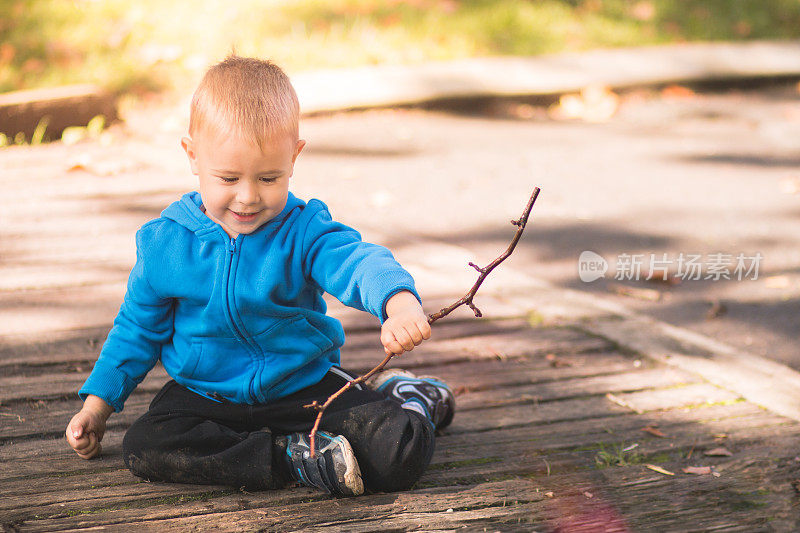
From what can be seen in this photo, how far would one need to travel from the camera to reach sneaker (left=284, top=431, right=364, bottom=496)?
2010mm

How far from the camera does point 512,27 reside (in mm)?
8828

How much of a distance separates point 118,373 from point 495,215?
3067mm

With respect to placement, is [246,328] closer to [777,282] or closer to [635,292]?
[635,292]

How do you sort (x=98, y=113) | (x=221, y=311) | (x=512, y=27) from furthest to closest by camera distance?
(x=512, y=27) → (x=98, y=113) → (x=221, y=311)

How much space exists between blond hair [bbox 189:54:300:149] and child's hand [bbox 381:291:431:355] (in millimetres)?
485

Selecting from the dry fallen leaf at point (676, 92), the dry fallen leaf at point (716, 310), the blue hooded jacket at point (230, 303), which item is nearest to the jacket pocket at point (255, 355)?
the blue hooded jacket at point (230, 303)

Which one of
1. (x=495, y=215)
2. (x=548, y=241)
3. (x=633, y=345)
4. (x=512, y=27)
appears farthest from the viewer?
(x=512, y=27)

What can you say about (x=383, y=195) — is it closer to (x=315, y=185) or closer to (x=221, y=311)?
(x=315, y=185)

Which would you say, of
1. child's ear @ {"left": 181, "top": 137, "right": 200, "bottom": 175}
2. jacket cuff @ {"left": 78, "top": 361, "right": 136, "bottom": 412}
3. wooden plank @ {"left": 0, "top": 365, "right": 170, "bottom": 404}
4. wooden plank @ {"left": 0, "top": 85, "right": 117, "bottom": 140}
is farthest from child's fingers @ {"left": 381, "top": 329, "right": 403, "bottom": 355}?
wooden plank @ {"left": 0, "top": 85, "right": 117, "bottom": 140}

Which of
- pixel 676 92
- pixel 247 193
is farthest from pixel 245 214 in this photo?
pixel 676 92

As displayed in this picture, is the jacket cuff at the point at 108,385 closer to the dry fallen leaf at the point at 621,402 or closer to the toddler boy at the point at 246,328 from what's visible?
the toddler boy at the point at 246,328

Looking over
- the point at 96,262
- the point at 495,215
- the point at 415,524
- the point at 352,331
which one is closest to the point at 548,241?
the point at 495,215

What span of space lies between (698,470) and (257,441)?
1051 mm

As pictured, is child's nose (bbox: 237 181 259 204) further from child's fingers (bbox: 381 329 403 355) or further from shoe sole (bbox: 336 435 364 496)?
shoe sole (bbox: 336 435 364 496)
